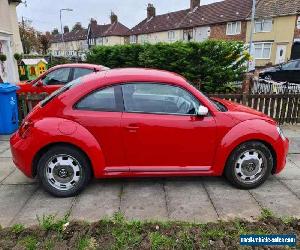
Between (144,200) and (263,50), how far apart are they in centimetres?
3116

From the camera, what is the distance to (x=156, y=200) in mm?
3760

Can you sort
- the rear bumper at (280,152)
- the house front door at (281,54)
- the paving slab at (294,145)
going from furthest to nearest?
the house front door at (281,54), the paving slab at (294,145), the rear bumper at (280,152)

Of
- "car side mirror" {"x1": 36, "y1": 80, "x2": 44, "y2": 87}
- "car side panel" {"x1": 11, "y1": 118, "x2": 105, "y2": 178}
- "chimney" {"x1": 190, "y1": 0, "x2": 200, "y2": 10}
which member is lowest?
"car side panel" {"x1": 11, "y1": 118, "x2": 105, "y2": 178}

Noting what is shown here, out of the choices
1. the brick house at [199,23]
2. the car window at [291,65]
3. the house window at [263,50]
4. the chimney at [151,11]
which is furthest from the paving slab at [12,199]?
the chimney at [151,11]

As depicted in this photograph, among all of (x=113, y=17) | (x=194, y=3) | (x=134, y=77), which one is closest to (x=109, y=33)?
(x=113, y=17)

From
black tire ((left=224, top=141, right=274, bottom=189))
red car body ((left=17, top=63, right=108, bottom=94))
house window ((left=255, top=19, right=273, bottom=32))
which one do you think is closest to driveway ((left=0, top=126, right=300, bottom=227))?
black tire ((left=224, top=141, right=274, bottom=189))

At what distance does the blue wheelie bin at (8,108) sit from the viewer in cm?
616

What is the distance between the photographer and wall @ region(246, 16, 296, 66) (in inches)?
1089

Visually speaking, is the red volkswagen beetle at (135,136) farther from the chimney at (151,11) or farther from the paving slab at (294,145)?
the chimney at (151,11)

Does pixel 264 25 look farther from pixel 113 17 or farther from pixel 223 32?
pixel 113 17

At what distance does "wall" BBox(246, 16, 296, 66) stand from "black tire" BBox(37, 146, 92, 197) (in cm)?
2907

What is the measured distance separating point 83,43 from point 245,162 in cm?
7446

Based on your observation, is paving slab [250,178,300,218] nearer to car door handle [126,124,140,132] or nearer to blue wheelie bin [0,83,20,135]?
car door handle [126,124,140,132]

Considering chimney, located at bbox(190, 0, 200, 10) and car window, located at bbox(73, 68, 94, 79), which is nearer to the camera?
car window, located at bbox(73, 68, 94, 79)
